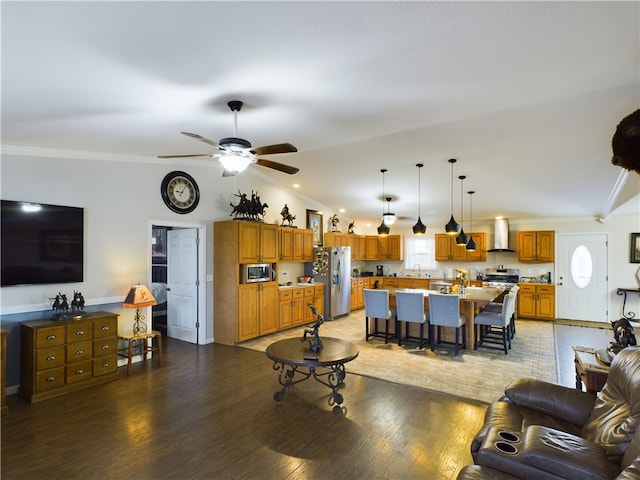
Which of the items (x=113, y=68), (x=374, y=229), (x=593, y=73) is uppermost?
(x=593, y=73)

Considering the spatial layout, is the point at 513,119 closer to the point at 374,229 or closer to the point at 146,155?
the point at 146,155

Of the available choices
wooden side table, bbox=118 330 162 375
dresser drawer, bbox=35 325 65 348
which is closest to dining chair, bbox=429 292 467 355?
wooden side table, bbox=118 330 162 375

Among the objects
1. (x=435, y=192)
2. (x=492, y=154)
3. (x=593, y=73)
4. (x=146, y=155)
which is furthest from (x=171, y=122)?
(x=435, y=192)

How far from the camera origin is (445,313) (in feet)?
17.1

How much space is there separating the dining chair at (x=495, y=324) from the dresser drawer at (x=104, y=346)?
517cm

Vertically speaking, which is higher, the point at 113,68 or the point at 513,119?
the point at 513,119

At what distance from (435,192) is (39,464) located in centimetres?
689

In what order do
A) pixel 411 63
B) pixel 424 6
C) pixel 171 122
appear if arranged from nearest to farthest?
1. pixel 424 6
2. pixel 411 63
3. pixel 171 122

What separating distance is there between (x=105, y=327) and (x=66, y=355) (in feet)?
1.49

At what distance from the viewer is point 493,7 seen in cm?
181

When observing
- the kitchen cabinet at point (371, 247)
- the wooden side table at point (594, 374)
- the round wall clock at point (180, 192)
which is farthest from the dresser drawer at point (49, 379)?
the kitchen cabinet at point (371, 247)

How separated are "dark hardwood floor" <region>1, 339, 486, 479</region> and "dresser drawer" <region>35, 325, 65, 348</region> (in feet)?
1.92

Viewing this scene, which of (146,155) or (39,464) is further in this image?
(146,155)

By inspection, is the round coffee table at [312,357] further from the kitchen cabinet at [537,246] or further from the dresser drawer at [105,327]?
the kitchen cabinet at [537,246]
